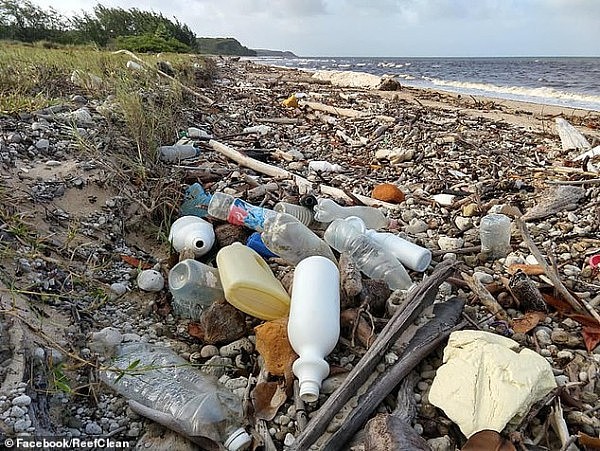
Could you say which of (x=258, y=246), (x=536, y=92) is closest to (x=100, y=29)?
(x=536, y=92)

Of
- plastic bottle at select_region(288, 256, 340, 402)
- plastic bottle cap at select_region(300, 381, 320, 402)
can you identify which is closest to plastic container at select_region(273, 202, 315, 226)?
plastic bottle at select_region(288, 256, 340, 402)

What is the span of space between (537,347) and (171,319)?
1.69 meters

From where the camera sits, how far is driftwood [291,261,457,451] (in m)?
1.54

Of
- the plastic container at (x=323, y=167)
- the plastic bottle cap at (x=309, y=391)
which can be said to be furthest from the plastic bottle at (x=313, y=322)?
the plastic container at (x=323, y=167)

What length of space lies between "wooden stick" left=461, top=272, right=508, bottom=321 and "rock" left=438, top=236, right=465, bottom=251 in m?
0.55

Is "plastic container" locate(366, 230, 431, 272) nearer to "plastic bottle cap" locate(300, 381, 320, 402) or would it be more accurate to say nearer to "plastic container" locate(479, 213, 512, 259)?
"plastic container" locate(479, 213, 512, 259)

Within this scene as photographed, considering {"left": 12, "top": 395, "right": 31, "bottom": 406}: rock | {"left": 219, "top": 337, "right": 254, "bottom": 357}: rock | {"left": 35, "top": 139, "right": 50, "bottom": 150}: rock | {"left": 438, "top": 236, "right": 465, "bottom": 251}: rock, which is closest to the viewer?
{"left": 12, "top": 395, "right": 31, "bottom": 406}: rock

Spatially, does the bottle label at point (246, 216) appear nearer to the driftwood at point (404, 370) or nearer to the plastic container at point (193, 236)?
the plastic container at point (193, 236)

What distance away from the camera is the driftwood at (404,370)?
4.91ft

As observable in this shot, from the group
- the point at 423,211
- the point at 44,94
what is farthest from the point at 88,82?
the point at 423,211

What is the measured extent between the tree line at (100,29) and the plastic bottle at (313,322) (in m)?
25.7

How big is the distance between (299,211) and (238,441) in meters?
1.74

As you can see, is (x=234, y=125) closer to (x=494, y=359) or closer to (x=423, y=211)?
(x=423, y=211)

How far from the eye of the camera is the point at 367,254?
8.57 ft
